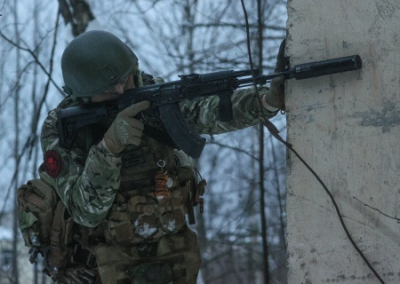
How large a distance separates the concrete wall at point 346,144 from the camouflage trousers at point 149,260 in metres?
1.25

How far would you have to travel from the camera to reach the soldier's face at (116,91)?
3783mm

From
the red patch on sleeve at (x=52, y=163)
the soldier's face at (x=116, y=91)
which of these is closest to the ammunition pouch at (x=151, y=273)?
the red patch on sleeve at (x=52, y=163)

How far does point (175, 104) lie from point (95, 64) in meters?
0.45

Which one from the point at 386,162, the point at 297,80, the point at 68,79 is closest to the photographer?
the point at 386,162

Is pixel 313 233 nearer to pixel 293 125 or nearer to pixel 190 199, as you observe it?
pixel 293 125

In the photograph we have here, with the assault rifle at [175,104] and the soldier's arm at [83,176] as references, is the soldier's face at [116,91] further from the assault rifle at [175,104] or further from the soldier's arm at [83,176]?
the soldier's arm at [83,176]

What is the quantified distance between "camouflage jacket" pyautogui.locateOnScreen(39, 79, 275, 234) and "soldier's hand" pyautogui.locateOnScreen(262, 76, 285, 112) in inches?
10.0

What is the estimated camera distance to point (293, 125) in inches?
108

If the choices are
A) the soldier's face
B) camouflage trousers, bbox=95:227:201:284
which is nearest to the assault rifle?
the soldier's face

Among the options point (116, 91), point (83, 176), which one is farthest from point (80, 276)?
point (116, 91)

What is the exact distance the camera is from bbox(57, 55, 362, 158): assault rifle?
337cm

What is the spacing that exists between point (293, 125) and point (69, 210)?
141 centimetres

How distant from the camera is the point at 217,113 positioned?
3688 mm

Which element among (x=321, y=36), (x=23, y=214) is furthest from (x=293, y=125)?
(x=23, y=214)
